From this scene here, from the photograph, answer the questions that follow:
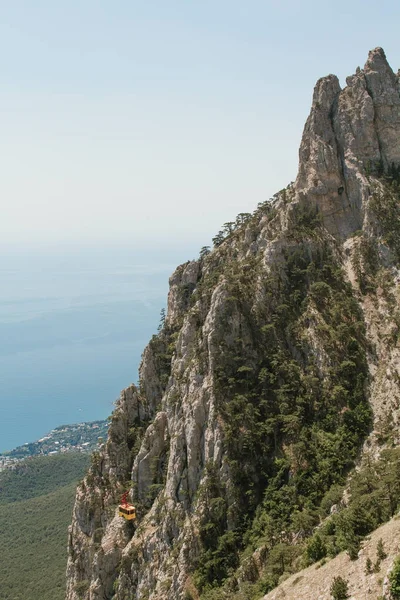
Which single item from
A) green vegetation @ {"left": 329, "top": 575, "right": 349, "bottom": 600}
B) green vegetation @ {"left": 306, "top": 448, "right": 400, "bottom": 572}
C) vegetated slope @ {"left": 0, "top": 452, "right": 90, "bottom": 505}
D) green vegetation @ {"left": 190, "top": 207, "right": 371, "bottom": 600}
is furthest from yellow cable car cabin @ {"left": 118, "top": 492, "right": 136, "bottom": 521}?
vegetated slope @ {"left": 0, "top": 452, "right": 90, "bottom": 505}

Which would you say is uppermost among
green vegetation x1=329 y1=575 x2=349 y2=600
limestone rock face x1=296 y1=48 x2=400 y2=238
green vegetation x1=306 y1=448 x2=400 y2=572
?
limestone rock face x1=296 y1=48 x2=400 y2=238

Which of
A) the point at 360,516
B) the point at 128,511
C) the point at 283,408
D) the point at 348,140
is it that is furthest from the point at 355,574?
the point at 348,140

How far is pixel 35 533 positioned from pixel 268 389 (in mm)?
75088

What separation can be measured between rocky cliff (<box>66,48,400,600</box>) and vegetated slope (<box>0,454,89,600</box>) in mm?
26623

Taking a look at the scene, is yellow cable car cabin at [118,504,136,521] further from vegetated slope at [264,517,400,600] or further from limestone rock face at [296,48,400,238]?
limestone rock face at [296,48,400,238]

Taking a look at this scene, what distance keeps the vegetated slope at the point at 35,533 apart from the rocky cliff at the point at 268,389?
87.3 ft

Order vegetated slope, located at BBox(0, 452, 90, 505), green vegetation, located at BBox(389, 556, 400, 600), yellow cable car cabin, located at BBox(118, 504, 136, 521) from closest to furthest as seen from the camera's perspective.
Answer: green vegetation, located at BBox(389, 556, 400, 600), yellow cable car cabin, located at BBox(118, 504, 136, 521), vegetated slope, located at BBox(0, 452, 90, 505)

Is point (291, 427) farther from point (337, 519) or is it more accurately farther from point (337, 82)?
point (337, 82)

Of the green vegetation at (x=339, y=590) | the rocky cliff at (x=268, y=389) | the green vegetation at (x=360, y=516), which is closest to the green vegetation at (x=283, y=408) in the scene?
the rocky cliff at (x=268, y=389)

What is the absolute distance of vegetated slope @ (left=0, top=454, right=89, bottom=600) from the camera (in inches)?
3137

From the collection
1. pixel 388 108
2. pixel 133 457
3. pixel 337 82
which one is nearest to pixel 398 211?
pixel 388 108

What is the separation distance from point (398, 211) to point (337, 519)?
37.4 m

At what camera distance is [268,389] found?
48.2 meters

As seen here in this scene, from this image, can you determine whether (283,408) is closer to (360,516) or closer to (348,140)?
(360,516)
